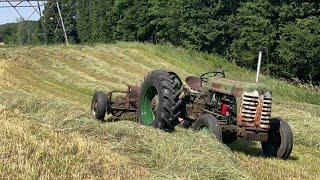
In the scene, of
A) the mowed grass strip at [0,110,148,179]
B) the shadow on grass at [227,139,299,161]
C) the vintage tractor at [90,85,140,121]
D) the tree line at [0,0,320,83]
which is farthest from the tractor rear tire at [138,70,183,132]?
the tree line at [0,0,320,83]

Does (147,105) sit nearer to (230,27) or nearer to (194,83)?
(194,83)

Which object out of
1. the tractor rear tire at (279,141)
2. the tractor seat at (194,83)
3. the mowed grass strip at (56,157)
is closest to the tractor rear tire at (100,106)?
the tractor seat at (194,83)

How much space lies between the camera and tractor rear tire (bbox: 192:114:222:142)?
8.41 m

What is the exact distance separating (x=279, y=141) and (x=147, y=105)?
2.76 metres

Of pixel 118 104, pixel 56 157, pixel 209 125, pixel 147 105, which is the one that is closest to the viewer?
pixel 56 157

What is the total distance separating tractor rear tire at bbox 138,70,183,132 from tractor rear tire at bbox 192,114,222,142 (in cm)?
45

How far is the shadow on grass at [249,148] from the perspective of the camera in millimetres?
9383

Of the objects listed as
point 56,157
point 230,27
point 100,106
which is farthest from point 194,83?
point 230,27

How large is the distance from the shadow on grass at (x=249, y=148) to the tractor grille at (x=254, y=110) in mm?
826

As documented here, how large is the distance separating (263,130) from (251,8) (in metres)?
29.4

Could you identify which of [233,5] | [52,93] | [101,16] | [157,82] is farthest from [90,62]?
[101,16]

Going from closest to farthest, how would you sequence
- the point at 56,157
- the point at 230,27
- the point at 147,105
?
the point at 56,157 < the point at 147,105 < the point at 230,27

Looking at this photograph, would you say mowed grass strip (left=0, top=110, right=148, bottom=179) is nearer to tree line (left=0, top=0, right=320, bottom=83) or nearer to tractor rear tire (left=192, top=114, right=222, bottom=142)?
tractor rear tire (left=192, top=114, right=222, bottom=142)

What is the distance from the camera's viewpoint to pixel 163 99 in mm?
9180
